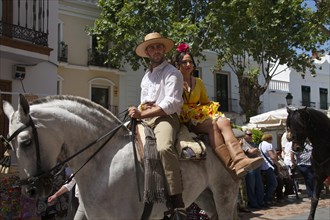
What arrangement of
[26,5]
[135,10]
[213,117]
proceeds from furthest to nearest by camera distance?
[135,10], [26,5], [213,117]

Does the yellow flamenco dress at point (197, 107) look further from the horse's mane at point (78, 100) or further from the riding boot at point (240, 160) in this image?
the horse's mane at point (78, 100)

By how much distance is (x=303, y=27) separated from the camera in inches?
783

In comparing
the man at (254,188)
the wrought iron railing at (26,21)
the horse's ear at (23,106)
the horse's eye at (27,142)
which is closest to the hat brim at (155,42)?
the horse's ear at (23,106)

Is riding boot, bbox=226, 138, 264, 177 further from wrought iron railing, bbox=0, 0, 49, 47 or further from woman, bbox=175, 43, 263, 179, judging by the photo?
wrought iron railing, bbox=0, 0, 49, 47

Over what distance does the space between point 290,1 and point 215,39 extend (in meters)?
4.82

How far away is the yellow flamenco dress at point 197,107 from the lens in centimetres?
465

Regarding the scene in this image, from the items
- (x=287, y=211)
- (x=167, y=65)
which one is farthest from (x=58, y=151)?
(x=287, y=211)

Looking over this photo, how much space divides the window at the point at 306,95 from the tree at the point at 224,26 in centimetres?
1301

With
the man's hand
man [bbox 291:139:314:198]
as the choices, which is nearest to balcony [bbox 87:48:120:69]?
man [bbox 291:139:314:198]

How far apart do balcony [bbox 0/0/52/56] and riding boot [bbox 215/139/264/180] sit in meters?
8.49

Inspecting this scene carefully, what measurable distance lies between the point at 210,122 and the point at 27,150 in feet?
6.46

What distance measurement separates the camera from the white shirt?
4055mm

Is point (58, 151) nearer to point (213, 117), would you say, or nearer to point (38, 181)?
point (38, 181)

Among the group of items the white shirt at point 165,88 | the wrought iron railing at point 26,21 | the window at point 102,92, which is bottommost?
the white shirt at point 165,88
